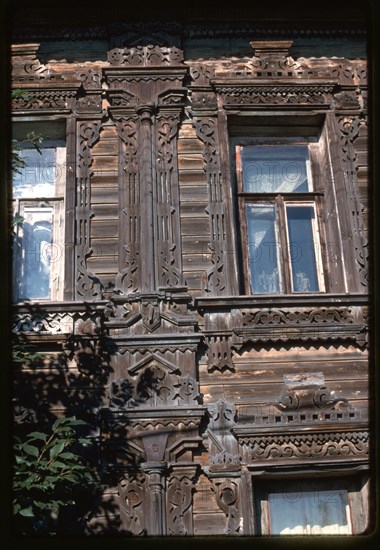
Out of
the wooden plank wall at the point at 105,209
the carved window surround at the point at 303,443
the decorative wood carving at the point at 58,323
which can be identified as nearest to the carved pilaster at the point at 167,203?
the wooden plank wall at the point at 105,209

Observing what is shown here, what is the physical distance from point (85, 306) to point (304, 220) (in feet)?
6.61

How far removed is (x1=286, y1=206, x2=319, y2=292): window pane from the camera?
245 inches

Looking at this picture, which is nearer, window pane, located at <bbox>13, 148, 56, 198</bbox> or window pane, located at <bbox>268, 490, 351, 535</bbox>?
window pane, located at <bbox>268, 490, 351, 535</bbox>

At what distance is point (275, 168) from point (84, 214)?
170 cm

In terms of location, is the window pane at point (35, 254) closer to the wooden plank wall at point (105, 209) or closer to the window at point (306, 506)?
the wooden plank wall at point (105, 209)

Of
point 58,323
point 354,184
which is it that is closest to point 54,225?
point 58,323

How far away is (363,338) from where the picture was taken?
5.92 metres

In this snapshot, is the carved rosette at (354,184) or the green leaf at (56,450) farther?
the carved rosette at (354,184)

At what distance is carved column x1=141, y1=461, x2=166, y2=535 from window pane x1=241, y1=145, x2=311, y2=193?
249 centimetres

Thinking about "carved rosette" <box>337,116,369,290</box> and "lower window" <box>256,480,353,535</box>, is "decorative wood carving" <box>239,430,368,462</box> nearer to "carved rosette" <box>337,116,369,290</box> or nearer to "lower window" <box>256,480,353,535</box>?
"lower window" <box>256,480,353,535</box>

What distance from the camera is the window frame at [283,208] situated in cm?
618

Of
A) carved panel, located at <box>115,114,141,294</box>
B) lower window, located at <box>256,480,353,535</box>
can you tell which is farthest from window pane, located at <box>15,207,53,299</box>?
lower window, located at <box>256,480,353,535</box>

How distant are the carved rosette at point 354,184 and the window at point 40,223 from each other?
7.88 ft

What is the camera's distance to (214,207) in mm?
6211
